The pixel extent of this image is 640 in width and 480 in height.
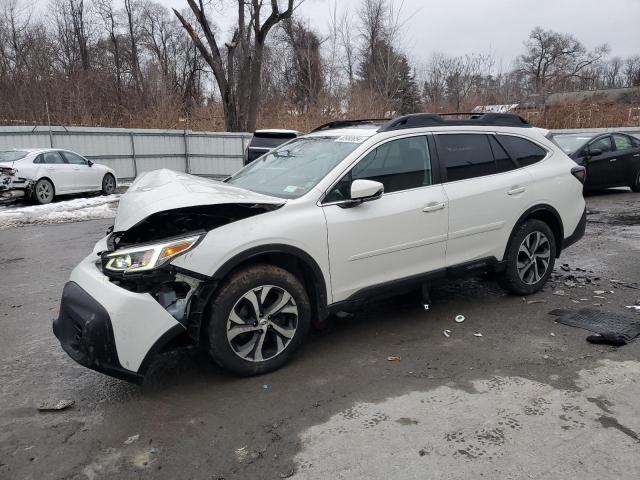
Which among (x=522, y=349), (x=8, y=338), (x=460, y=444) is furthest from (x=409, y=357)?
(x=8, y=338)

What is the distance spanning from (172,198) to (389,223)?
1.66 m

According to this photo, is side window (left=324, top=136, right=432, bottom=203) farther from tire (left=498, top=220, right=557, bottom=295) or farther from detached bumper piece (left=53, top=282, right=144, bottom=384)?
detached bumper piece (left=53, top=282, right=144, bottom=384)

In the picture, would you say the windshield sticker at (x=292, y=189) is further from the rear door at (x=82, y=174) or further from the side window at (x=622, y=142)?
the rear door at (x=82, y=174)

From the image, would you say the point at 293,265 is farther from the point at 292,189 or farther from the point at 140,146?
the point at 140,146

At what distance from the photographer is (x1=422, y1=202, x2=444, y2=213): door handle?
4318mm

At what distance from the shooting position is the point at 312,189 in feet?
12.8

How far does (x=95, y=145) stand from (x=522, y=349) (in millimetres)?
18831

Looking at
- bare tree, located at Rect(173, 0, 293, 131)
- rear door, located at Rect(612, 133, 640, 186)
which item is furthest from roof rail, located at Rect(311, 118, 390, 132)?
bare tree, located at Rect(173, 0, 293, 131)

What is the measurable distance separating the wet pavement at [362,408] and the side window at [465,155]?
1.33m

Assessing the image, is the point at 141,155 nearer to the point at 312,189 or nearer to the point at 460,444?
the point at 312,189

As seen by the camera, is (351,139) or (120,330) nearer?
(120,330)

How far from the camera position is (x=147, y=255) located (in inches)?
128

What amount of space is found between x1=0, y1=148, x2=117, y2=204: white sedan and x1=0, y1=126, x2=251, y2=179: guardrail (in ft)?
12.5

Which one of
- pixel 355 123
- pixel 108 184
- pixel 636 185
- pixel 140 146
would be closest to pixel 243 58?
pixel 140 146
